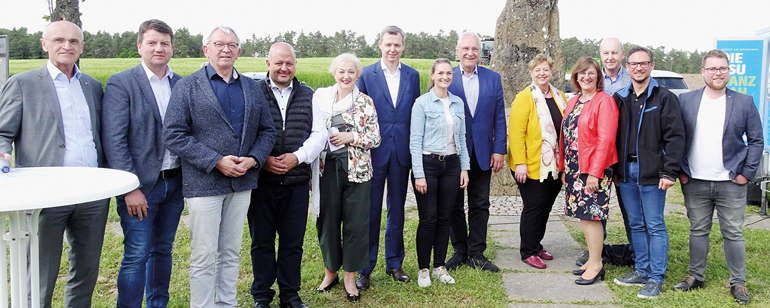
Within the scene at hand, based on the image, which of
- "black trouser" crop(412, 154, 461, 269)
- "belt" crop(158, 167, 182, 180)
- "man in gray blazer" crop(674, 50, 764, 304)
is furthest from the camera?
"black trouser" crop(412, 154, 461, 269)

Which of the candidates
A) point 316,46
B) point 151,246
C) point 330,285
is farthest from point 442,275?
point 316,46

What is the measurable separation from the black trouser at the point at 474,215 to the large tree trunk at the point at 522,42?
2928 millimetres

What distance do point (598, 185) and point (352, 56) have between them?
201 centimetres

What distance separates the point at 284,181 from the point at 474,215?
173cm

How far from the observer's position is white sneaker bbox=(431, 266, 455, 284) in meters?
3.98

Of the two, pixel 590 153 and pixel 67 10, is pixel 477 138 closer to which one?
pixel 590 153

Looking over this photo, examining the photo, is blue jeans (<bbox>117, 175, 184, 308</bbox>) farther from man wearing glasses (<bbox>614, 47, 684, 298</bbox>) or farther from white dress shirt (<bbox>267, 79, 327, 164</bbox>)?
man wearing glasses (<bbox>614, 47, 684, 298</bbox>)

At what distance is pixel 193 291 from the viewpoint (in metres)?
3.08

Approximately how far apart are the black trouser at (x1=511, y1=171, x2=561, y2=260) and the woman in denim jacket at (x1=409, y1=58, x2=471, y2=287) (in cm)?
66

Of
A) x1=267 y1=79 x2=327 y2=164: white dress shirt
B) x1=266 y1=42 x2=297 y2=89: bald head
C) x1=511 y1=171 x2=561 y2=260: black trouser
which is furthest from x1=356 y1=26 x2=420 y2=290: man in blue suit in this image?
Answer: x1=511 y1=171 x2=561 y2=260: black trouser

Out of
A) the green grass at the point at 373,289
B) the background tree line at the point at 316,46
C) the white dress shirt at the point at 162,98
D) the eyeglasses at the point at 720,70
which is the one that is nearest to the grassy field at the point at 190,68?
the background tree line at the point at 316,46

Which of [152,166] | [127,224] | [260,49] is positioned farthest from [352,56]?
[260,49]

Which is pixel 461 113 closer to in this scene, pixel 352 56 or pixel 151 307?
pixel 352 56

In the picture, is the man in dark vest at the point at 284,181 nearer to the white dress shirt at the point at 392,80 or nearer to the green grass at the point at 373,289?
the green grass at the point at 373,289
